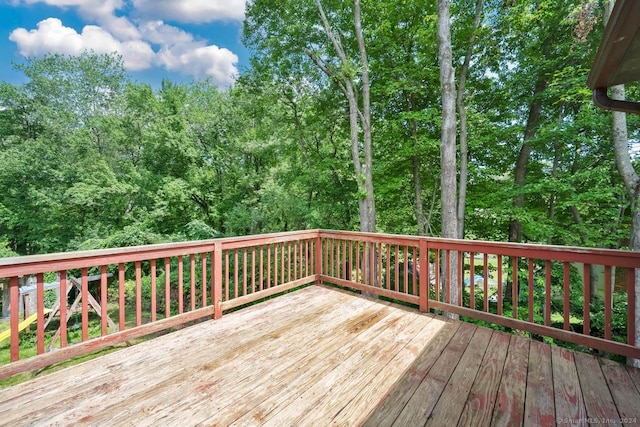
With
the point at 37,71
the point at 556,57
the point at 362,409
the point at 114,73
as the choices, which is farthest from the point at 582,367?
the point at 37,71

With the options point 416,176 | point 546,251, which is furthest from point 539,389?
point 416,176

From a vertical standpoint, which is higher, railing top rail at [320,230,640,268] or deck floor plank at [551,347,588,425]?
railing top rail at [320,230,640,268]

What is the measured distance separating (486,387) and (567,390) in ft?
1.65

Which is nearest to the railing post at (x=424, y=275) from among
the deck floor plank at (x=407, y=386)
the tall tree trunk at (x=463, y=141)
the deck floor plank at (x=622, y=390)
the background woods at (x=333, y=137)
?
the deck floor plank at (x=407, y=386)

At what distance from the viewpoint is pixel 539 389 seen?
70.8 inches

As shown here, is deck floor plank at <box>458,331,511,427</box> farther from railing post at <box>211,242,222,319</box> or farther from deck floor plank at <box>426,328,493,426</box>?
railing post at <box>211,242,222,319</box>

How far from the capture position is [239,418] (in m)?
1.55

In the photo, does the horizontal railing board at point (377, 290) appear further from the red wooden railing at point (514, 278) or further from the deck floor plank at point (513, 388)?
the deck floor plank at point (513, 388)

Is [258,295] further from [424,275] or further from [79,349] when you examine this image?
[424,275]

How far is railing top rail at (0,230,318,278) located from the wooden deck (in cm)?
75

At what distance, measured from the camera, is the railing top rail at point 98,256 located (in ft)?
6.14

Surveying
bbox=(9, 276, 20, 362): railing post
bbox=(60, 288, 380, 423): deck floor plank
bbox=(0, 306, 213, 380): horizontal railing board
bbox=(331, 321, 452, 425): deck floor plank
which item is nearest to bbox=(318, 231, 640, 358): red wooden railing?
bbox=(331, 321, 452, 425): deck floor plank

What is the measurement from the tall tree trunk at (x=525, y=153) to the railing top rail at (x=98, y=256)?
6662 mm

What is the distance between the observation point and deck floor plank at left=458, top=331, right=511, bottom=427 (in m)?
1.55
